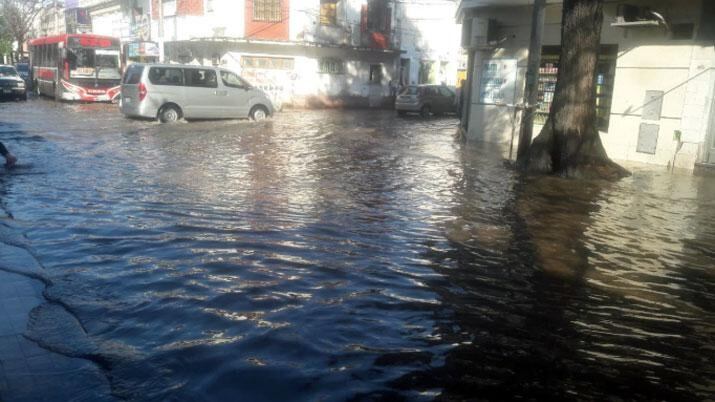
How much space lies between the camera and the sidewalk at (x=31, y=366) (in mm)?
3457

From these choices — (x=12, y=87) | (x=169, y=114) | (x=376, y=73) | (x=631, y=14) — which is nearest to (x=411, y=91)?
(x=376, y=73)

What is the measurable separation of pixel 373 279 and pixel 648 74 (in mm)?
10873

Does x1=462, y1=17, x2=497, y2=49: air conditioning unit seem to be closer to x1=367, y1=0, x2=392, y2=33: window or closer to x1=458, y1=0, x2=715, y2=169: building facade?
x1=458, y1=0, x2=715, y2=169: building facade

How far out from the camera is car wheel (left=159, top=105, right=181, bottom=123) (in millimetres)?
19922

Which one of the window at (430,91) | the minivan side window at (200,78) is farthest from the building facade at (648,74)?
the window at (430,91)

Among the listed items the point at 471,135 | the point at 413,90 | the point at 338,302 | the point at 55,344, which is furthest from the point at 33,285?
the point at 413,90

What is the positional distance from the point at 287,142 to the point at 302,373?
1311 cm

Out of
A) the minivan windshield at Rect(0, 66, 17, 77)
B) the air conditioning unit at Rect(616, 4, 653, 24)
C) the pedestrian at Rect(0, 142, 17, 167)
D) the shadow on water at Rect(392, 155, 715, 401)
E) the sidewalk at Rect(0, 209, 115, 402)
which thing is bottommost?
the sidewalk at Rect(0, 209, 115, 402)

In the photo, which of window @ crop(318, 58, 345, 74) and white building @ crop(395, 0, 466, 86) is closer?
window @ crop(318, 58, 345, 74)

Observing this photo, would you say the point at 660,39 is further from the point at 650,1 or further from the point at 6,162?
the point at 6,162

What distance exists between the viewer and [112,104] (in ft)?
93.9

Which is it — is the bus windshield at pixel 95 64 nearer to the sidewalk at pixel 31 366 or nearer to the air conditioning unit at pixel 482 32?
the air conditioning unit at pixel 482 32

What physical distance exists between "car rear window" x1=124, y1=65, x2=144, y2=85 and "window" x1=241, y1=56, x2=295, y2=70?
12.6 metres

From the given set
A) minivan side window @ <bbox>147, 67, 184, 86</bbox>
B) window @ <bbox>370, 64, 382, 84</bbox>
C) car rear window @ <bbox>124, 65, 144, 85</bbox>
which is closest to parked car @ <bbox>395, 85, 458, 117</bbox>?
window @ <bbox>370, 64, 382, 84</bbox>
